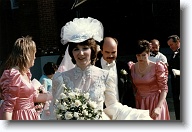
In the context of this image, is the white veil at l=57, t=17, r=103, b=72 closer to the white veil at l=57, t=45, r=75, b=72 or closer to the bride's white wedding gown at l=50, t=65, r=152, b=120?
the bride's white wedding gown at l=50, t=65, r=152, b=120

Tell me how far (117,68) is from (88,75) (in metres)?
0.51

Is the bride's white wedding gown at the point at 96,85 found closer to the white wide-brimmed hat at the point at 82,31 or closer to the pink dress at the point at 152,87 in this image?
the white wide-brimmed hat at the point at 82,31

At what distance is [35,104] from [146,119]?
44.3 inches

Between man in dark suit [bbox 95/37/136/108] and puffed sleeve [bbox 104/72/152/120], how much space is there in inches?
10.7

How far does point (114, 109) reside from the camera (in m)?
3.71

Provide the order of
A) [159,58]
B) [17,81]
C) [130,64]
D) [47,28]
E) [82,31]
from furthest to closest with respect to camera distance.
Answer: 1. [47,28]
2. [159,58]
3. [130,64]
4. [17,81]
5. [82,31]

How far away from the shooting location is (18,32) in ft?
16.6

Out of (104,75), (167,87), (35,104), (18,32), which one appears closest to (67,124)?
(35,104)

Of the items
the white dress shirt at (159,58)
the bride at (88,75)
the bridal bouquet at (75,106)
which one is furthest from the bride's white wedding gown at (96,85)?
the white dress shirt at (159,58)

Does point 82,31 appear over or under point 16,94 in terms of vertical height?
over

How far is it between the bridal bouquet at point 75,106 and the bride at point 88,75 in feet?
0.48

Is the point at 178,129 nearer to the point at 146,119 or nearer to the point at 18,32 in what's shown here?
the point at 146,119

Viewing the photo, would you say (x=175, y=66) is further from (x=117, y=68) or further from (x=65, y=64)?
(x=65, y=64)

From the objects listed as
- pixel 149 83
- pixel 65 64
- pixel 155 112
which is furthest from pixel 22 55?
pixel 155 112
